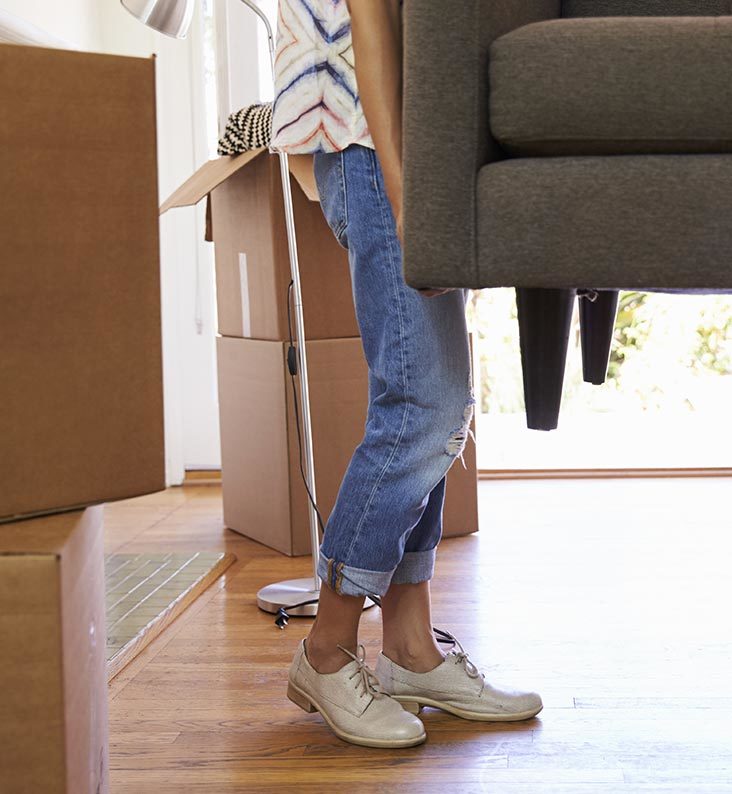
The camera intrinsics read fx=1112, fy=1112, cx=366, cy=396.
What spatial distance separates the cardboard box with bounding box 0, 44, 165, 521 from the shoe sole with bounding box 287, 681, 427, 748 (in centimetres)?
48

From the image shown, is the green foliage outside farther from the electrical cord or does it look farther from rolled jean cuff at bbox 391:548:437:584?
rolled jean cuff at bbox 391:548:437:584

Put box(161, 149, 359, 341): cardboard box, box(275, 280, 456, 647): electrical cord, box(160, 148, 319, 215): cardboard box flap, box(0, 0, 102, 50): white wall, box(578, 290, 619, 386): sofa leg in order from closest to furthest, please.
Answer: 1. box(578, 290, 619, 386): sofa leg
2. box(275, 280, 456, 647): electrical cord
3. box(160, 148, 319, 215): cardboard box flap
4. box(161, 149, 359, 341): cardboard box
5. box(0, 0, 102, 50): white wall

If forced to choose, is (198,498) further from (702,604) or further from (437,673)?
(437,673)

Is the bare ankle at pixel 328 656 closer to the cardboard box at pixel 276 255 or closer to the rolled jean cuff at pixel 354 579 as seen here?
the rolled jean cuff at pixel 354 579

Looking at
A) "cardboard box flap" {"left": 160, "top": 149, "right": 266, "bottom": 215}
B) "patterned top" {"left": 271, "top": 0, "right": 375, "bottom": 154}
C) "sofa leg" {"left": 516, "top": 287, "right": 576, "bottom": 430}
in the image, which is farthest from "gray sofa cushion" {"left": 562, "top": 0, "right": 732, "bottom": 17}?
"cardboard box flap" {"left": 160, "top": 149, "right": 266, "bottom": 215}

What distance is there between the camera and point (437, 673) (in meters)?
1.29

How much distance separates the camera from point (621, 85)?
2.55 ft

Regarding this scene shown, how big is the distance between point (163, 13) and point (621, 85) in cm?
116

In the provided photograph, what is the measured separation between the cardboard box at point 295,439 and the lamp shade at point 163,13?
0.64 meters

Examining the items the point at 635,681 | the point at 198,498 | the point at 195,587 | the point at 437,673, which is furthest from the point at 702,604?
the point at 198,498

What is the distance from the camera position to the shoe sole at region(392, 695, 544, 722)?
1.26m

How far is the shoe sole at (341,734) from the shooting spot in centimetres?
119

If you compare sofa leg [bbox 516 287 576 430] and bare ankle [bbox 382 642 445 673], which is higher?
sofa leg [bbox 516 287 576 430]

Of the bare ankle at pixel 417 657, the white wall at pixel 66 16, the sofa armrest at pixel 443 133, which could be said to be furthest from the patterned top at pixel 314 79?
the white wall at pixel 66 16
